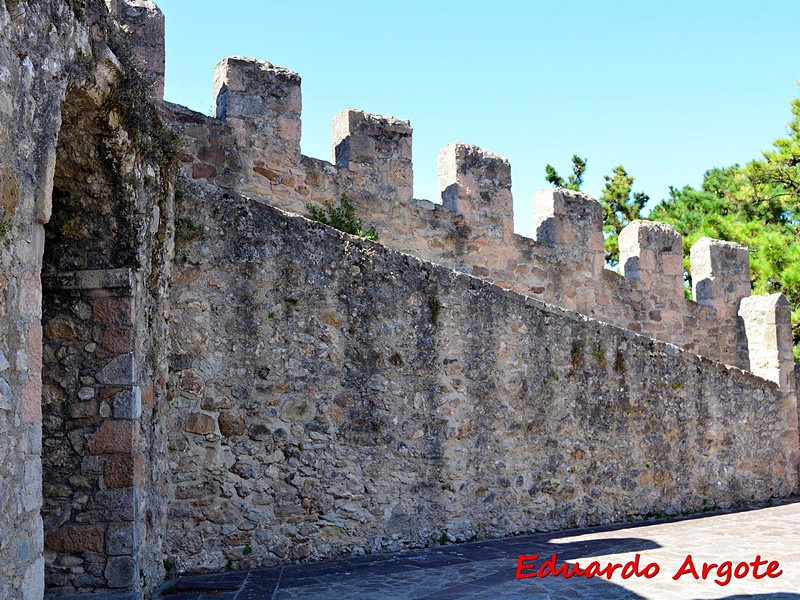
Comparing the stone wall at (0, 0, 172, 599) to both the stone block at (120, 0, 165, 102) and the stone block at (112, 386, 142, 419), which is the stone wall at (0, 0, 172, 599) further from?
the stone block at (120, 0, 165, 102)

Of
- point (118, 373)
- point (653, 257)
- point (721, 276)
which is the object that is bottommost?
point (118, 373)

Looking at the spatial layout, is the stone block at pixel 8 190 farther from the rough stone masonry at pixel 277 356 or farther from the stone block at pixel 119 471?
the stone block at pixel 119 471

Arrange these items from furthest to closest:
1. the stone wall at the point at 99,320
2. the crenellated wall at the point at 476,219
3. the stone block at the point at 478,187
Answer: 1. the stone block at the point at 478,187
2. the crenellated wall at the point at 476,219
3. the stone wall at the point at 99,320

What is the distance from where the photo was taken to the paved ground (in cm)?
521

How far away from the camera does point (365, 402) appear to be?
6562 mm

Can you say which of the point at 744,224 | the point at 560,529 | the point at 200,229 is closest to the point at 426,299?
the point at 200,229

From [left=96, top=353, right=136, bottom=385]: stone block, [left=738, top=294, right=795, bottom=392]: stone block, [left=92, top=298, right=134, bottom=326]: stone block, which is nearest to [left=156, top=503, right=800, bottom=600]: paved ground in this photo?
[left=96, top=353, right=136, bottom=385]: stone block

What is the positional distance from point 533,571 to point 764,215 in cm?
1452

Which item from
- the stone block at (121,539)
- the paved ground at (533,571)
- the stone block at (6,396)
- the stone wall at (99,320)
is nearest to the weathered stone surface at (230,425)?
the stone wall at (99,320)

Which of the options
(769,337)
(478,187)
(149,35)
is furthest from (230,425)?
(769,337)

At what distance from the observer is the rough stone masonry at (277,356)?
4422 mm

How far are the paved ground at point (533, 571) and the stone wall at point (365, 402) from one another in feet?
0.94

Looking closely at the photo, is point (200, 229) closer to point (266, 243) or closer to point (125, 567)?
point (266, 243)

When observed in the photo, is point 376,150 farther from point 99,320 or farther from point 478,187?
point 99,320
